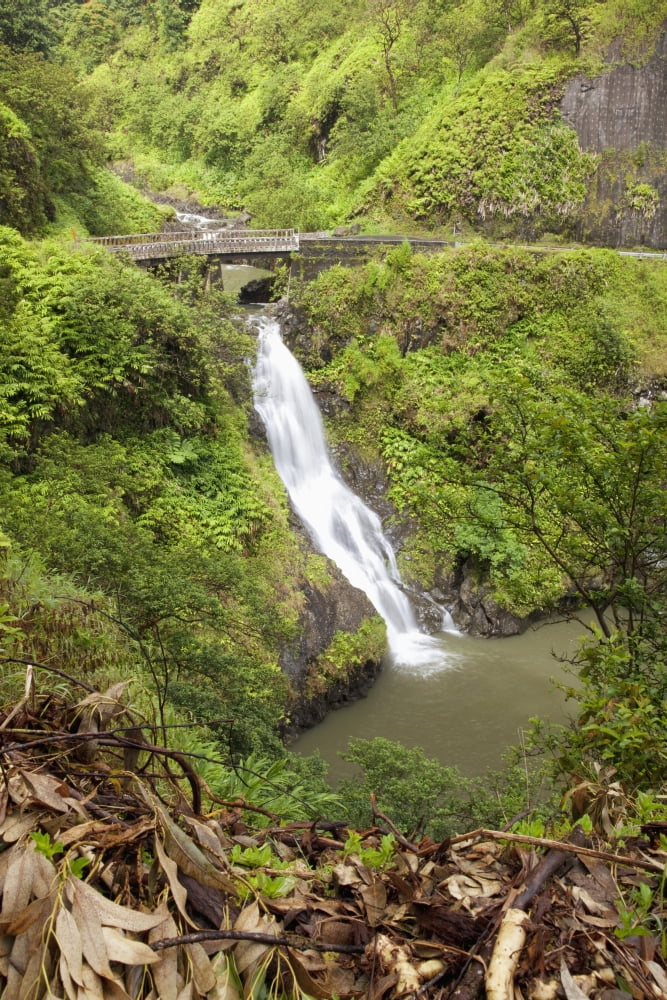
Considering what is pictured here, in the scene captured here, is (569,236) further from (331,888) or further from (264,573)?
(331,888)

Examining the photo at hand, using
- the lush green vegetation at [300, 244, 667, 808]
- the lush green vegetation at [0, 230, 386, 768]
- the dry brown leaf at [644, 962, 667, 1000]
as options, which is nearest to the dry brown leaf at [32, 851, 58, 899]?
the dry brown leaf at [644, 962, 667, 1000]

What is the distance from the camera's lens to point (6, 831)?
4.37ft

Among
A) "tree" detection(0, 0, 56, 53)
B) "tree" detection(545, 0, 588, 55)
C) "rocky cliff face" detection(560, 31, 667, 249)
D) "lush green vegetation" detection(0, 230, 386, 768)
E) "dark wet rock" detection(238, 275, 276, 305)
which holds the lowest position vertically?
"lush green vegetation" detection(0, 230, 386, 768)

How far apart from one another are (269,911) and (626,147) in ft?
89.6

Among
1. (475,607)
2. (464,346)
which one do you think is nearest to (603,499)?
(475,607)

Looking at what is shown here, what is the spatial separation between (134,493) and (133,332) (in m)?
2.83

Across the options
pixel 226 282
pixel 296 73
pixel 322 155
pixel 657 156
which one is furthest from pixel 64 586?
pixel 296 73

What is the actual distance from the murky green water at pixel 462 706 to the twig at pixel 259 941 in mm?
8443

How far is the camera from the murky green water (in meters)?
10.3

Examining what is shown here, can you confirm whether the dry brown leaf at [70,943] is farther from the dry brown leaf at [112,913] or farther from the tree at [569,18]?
the tree at [569,18]

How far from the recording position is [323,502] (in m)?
15.7

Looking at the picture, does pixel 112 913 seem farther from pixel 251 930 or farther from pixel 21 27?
pixel 21 27

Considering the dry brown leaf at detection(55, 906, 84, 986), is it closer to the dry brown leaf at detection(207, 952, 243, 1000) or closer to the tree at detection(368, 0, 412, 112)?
the dry brown leaf at detection(207, 952, 243, 1000)

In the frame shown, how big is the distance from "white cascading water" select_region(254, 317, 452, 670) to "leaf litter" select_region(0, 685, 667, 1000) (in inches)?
460
